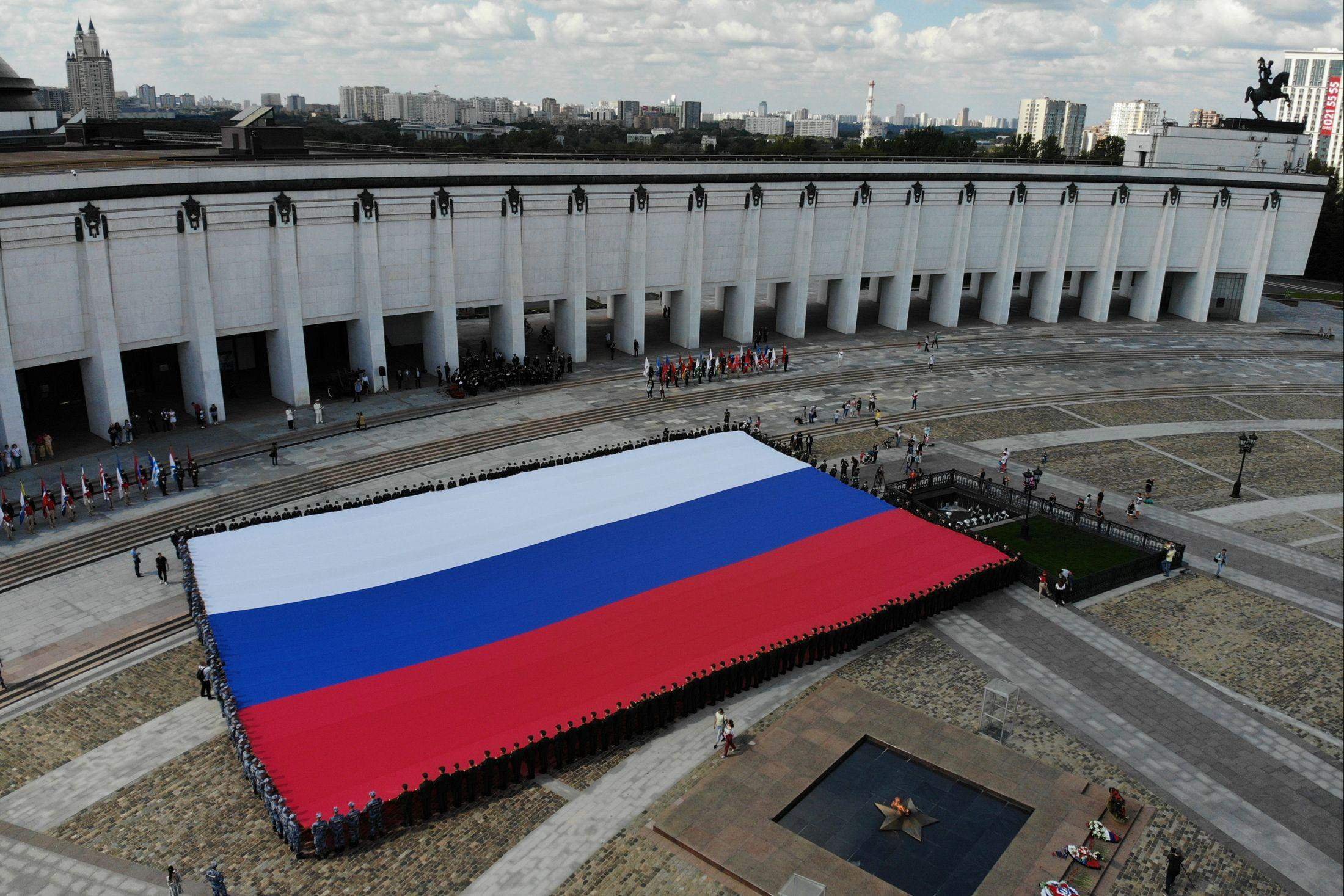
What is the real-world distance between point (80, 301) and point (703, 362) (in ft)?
93.5

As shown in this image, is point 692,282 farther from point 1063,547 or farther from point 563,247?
point 1063,547

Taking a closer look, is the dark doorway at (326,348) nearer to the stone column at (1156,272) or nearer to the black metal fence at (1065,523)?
the black metal fence at (1065,523)

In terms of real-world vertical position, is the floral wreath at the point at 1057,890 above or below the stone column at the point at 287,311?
below

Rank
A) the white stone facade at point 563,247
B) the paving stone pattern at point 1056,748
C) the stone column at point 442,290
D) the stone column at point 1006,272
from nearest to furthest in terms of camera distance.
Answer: the paving stone pattern at point 1056,748
the white stone facade at point 563,247
the stone column at point 442,290
the stone column at point 1006,272

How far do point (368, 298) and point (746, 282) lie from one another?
23.0m

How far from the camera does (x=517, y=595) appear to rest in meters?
29.0

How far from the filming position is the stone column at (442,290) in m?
50.5

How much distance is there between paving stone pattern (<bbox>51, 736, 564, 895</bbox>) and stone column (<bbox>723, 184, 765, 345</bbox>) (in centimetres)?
4333

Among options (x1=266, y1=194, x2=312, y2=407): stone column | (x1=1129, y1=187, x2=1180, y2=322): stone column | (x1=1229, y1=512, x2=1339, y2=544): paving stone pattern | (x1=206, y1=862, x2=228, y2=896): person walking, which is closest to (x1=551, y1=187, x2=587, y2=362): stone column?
(x1=266, y1=194, x2=312, y2=407): stone column

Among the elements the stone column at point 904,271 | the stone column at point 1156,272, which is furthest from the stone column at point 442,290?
the stone column at point 1156,272

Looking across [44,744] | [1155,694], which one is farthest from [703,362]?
[44,744]

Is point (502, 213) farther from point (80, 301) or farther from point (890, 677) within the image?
point (890, 677)

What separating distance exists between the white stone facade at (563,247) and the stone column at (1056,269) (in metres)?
0.14

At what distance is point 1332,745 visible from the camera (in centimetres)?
2627
